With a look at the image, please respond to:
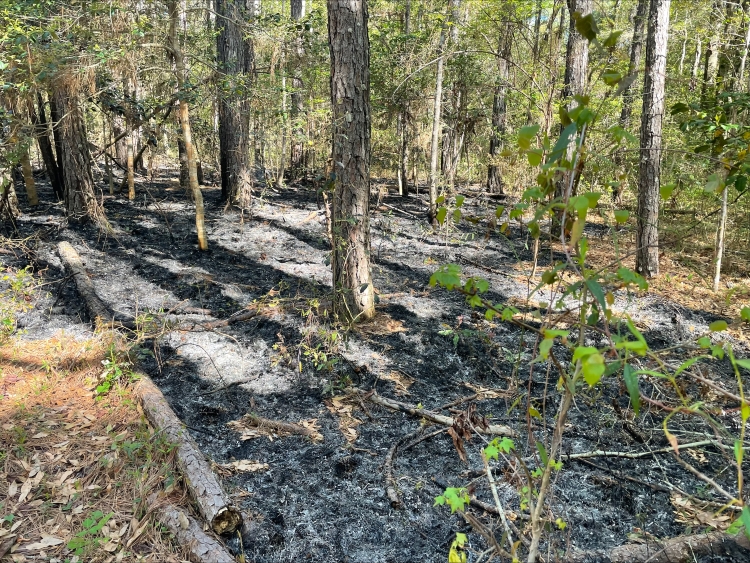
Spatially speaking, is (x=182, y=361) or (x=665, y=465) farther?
(x=182, y=361)

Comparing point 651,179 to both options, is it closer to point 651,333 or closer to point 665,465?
point 651,333

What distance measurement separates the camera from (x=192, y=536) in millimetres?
2516

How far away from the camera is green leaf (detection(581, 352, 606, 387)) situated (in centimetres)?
110

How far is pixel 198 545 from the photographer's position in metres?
2.45

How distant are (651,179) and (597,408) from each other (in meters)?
4.28

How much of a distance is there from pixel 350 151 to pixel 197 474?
129 inches

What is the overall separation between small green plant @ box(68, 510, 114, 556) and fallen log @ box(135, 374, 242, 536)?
450 millimetres

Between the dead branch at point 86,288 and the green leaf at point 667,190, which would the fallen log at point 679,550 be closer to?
the green leaf at point 667,190

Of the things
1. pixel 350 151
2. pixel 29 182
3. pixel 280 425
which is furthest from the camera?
pixel 29 182

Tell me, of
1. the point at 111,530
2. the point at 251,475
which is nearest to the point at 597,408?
the point at 251,475

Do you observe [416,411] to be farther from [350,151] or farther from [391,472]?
[350,151]

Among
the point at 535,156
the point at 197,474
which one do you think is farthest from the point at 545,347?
the point at 197,474

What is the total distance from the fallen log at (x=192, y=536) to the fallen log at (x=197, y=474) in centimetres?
8

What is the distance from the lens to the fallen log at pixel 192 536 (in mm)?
2391
